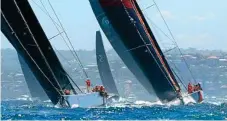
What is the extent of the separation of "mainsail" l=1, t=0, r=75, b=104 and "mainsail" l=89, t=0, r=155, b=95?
886 cm

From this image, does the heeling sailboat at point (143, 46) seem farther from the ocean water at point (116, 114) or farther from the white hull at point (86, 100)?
Result: the white hull at point (86, 100)

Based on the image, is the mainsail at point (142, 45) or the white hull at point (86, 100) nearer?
the white hull at point (86, 100)

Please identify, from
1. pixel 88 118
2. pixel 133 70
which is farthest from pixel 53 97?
pixel 88 118

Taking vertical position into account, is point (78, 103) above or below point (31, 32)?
below

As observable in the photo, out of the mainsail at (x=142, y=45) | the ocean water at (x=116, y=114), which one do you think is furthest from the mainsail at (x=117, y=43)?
the ocean water at (x=116, y=114)

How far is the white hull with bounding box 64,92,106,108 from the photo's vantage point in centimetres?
4478

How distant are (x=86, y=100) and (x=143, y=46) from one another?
9.91m

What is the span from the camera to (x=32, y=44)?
45719mm

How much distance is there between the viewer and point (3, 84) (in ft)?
637

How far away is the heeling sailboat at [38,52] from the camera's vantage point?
43.7m

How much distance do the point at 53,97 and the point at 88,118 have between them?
48.6 ft

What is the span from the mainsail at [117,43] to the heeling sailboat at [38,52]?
8.84m

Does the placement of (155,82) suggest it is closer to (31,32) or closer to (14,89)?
(31,32)

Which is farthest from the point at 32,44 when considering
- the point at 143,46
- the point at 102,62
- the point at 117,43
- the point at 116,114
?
the point at 102,62
